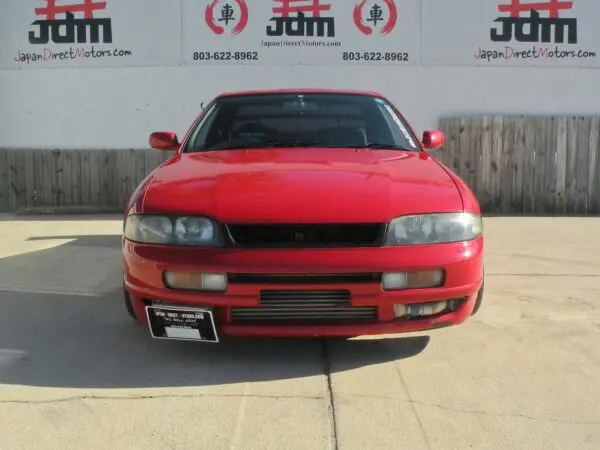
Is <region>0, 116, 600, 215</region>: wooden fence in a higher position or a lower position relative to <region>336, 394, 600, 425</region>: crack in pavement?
higher

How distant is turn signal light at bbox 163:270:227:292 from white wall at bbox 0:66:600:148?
5.85 metres

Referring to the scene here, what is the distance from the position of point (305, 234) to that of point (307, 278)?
207mm

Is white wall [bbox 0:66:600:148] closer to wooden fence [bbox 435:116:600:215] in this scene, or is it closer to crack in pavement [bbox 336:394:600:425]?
wooden fence [bbox 435:116:600:215]

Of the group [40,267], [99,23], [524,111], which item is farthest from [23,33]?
[524,111]

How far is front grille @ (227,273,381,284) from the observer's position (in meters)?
2.73

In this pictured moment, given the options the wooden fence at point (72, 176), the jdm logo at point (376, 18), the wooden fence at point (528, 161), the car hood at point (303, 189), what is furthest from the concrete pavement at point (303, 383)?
the jdm logo at point (376, 18)

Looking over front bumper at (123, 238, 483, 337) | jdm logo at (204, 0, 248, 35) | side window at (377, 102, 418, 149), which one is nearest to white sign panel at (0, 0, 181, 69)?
jdm logo at (204, 0, 248, 35)

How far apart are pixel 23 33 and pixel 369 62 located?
191 inches

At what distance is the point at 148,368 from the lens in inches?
119

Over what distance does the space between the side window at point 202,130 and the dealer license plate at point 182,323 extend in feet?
4.65

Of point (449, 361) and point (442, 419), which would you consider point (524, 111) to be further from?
point (442, 419)

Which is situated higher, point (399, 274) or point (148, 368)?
point (399, 274)

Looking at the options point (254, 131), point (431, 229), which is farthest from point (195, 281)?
point (254, 131)

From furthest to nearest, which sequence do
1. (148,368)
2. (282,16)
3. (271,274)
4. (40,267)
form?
(282,16)
(40,267)
(148,368)
(271,274)
